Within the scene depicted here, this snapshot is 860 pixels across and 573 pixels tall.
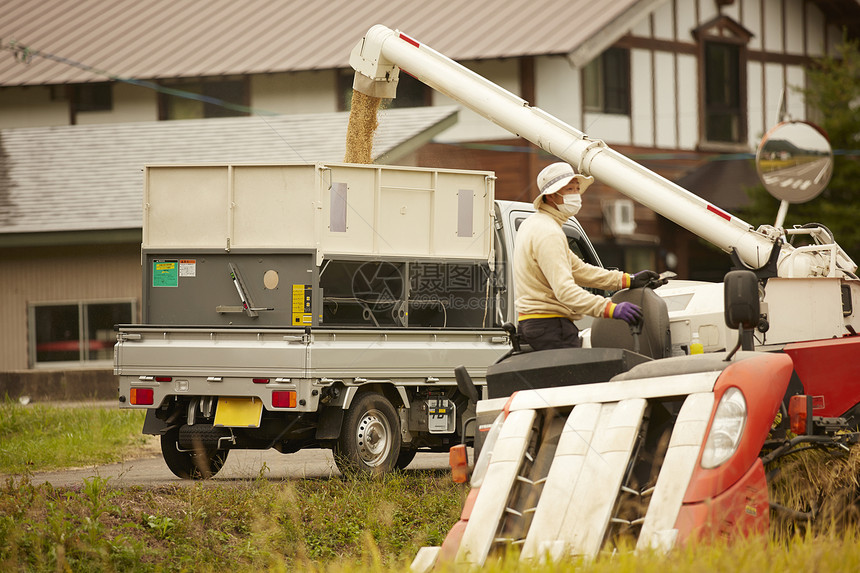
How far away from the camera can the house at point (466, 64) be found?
81.2ft

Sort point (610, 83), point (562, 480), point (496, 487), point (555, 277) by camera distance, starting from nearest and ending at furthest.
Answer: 1. point (562, 480)
2. point (496, 487)
3. point (555, 277)
4. point (610, 83)

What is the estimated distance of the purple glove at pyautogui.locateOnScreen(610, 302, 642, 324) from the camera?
667cm

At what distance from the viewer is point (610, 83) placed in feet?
89.6

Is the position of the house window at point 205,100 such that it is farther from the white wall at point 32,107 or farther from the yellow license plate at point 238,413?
the yellow license plate at point 238,413

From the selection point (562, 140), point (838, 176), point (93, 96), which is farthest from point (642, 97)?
point (562, 140)

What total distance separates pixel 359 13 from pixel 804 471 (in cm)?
2328

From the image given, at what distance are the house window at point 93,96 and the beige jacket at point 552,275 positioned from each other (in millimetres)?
22791

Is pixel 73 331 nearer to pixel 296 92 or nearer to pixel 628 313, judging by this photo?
pixel 296 92

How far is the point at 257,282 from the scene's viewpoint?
1099 cm

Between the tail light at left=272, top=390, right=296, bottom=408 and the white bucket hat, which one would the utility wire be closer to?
the tail light at left=272, top=390, right=296, bottom=408

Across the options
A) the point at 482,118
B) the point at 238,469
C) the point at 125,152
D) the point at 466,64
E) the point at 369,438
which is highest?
the point at 466,64

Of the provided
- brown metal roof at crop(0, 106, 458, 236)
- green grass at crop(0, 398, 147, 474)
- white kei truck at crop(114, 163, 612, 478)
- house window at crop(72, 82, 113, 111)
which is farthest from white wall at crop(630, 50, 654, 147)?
white kei truck at crop(114, 163, 612, 478)

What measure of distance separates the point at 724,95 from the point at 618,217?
5.21m

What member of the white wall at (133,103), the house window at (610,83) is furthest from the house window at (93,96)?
the house window at (610,83)
